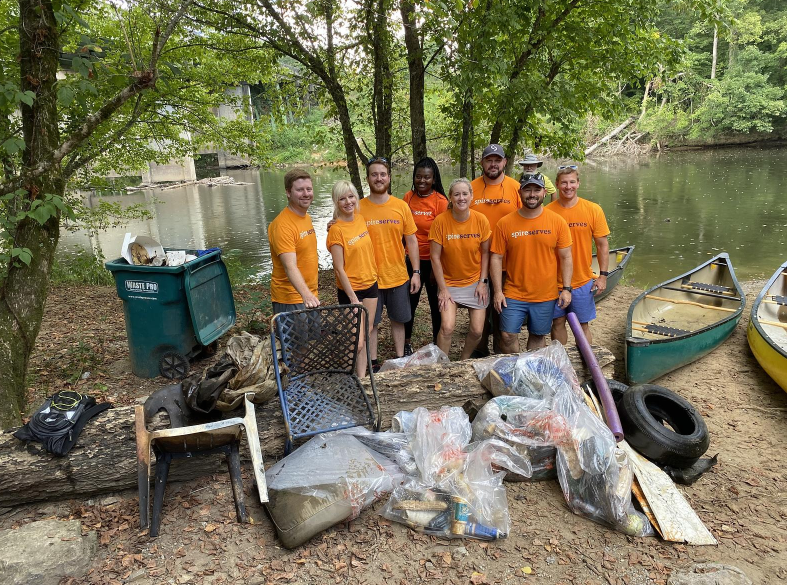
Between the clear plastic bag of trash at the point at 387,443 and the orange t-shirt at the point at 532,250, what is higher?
the orange t-shirt at the point at 532,250

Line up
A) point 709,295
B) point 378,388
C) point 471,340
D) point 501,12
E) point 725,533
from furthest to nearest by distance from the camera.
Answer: point 709,295 < point 501,12 < point 471,340 < point 378,388 < point 725,533

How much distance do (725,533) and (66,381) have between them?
17.1 feet

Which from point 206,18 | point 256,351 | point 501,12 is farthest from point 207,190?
point 256,351

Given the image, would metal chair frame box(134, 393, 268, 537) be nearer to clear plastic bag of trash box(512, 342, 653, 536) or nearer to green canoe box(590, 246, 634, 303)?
clear plastic bag of trash box(512, 342, 653, 536)

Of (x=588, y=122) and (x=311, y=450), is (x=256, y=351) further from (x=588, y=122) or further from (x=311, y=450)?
(x=588, y=122)

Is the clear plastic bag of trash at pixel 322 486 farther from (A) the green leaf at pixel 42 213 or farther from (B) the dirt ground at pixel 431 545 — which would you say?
(A) the green leaf at pixel 42 213

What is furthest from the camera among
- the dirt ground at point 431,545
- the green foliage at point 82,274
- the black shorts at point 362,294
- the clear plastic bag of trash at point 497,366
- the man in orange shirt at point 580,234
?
the green foliage at point 82,274

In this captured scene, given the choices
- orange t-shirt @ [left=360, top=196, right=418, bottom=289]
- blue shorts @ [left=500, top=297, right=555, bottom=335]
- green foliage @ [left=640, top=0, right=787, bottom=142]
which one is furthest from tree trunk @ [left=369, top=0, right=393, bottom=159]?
green foliage @ [left=640, top=0, right=787, bottom=142]

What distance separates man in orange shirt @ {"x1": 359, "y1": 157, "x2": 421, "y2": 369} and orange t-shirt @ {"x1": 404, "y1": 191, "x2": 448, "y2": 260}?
10.4 inches

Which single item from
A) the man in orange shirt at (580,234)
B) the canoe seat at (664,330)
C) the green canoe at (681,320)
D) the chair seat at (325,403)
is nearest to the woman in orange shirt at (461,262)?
the man in orange shirt at (580,234)

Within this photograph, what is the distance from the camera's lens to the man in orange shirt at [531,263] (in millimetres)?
4070

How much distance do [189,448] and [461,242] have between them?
2525mm

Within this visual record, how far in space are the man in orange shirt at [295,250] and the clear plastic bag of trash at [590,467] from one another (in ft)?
5.99

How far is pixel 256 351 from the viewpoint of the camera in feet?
11.1
